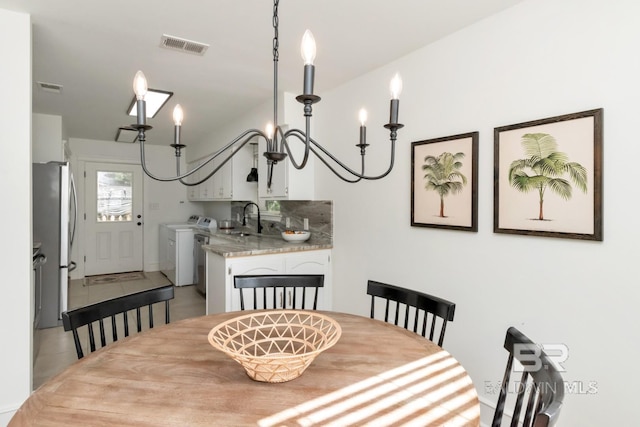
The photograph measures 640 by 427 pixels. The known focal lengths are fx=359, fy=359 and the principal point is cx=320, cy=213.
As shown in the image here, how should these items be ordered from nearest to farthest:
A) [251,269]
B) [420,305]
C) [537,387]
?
[537,387] < [420,305] < [251,269]

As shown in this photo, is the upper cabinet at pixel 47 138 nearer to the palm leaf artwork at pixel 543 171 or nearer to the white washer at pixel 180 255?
the white washer at pixel 180 255

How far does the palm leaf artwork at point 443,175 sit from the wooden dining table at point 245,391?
122cm

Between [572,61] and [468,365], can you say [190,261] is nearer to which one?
[468,365]

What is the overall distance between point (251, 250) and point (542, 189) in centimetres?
218

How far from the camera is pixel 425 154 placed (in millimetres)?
2475

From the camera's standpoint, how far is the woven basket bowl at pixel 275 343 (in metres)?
1.03

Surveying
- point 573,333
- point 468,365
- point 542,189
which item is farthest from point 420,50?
point 468,365

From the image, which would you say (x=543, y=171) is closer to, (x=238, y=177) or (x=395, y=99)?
(x=395, y=99)

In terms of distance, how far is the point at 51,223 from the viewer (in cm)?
337
